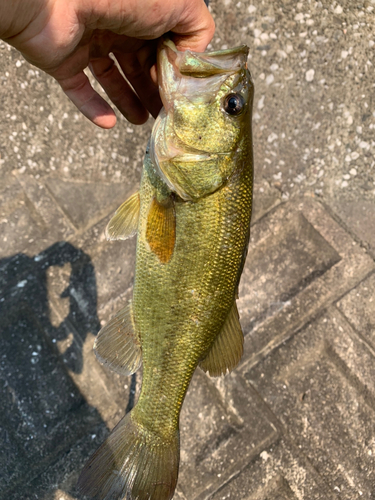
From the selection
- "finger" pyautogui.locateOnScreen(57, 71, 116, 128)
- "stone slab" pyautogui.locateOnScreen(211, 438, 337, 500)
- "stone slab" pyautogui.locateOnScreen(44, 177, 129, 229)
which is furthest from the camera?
"stone slab" pyautogui.locateOnScreen(44, 177, 129, 229)

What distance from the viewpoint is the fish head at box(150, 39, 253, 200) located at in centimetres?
163

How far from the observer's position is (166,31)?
1.73 m

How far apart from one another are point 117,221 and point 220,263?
18.9 inches

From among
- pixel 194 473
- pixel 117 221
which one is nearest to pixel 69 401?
pixel 194 473

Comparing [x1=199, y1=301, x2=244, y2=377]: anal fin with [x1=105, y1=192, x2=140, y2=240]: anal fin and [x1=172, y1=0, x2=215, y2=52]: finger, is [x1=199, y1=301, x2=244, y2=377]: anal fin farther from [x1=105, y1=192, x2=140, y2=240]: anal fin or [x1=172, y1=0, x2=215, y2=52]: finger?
[x1=172, y1=0, x2=215, y2=52]: finger

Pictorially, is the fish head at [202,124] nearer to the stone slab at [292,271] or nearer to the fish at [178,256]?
the fish at [178,256]

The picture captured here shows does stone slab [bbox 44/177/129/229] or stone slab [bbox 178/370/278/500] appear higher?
stone slab [bbox 44/177/129/229]

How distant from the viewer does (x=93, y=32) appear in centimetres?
187

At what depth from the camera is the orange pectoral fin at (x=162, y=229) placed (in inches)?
66.9

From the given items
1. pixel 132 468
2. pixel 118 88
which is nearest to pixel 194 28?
pixel 118 88

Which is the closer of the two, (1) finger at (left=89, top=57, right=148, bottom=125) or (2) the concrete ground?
(1) finger at (left=89, top=57, right=148, bottom=125)

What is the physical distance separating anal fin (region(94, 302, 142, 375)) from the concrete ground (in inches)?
33.9

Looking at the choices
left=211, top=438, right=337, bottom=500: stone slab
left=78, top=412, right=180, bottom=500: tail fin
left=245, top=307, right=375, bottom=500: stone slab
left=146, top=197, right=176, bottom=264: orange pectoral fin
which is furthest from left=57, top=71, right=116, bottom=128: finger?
left=211, top=438, right=337, bottom=500: stone slab

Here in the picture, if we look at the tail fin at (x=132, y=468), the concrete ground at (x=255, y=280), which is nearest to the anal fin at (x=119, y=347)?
the tail fin at (x=132, y=468)
